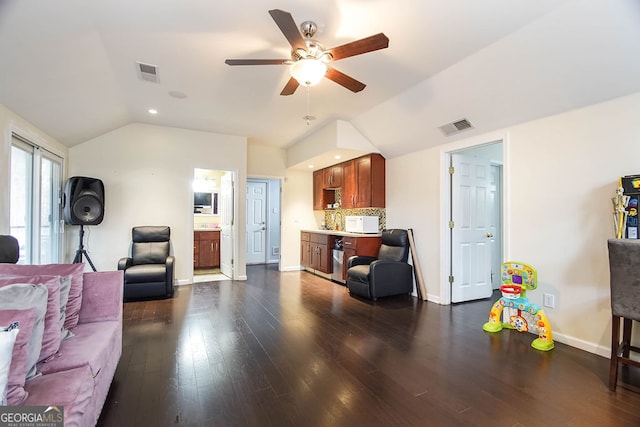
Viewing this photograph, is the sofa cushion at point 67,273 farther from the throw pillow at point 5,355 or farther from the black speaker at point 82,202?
the black speaker at point 82,202

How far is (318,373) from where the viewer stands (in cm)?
223

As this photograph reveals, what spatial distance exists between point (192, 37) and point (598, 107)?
11.5ft

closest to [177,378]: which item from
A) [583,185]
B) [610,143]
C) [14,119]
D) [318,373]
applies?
[318,373]

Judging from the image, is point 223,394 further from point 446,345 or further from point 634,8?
point 634,8

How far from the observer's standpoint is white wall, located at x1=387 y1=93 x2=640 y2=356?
8.23ft

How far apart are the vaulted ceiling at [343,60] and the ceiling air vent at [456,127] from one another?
9 centimetres

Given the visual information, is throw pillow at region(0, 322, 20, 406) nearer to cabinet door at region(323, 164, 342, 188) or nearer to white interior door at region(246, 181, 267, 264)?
cabinet door at region(323, 164, 342, 188)

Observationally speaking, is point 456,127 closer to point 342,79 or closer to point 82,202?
point 342,79

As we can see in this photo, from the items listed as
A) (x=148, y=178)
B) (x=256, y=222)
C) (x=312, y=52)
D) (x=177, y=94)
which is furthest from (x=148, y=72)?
(x=256, y=222)

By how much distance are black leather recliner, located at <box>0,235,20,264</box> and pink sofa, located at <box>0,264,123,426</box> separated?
791 millimetres

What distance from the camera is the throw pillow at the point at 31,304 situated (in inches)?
53.6

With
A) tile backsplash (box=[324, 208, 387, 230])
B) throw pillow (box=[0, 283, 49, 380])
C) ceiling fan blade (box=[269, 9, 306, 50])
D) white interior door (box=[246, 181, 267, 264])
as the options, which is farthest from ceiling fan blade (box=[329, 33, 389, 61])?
white interior door (box=[246, 181, 267, 264])

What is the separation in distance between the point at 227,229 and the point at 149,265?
1.72m

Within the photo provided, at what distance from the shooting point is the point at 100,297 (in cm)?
209
